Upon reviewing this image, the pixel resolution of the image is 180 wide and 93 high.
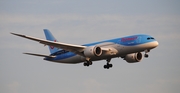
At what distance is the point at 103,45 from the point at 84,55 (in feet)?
11.0

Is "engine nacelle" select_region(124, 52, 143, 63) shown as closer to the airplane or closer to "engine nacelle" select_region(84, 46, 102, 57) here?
the airplane

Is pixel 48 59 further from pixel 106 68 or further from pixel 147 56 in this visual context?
pixel 147 56

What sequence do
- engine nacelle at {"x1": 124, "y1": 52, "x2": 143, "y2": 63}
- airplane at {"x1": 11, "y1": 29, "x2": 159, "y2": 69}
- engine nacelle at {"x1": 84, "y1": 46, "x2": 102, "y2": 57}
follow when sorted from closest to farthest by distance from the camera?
airplane at {"x1": 11, "y1": 29, "x2": 159, "y2": 69} < engine nacelle at {"x1": 84, "y1": 46, "x2": 102, "y2": 57} < engine nacelle at {"x1": 124, "y1": 52, "x2": 143, "y2": 63}

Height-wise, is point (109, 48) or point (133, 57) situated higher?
point (109, 48)

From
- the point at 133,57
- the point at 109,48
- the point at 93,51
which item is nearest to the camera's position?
the point at 93,51

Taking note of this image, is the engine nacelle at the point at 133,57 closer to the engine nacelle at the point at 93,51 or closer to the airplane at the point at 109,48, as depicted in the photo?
the airplane at the point at 109,48

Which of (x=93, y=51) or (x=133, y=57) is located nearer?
(x=93, y=51)

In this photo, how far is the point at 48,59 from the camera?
9331 centimetres

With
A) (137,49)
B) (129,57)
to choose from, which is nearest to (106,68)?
(129,57)

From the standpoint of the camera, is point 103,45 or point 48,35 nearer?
point 103,45

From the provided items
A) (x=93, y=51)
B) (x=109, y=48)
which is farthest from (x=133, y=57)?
(x=93, y=51)

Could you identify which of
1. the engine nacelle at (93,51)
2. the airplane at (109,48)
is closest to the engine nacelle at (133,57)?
the airplane at (109,48)

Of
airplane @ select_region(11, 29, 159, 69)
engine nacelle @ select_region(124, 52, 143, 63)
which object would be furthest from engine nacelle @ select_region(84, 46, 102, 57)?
engine nacelle @ select_region(124, 52, 143, 63)

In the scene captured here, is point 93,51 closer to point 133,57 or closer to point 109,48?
point 109,48
